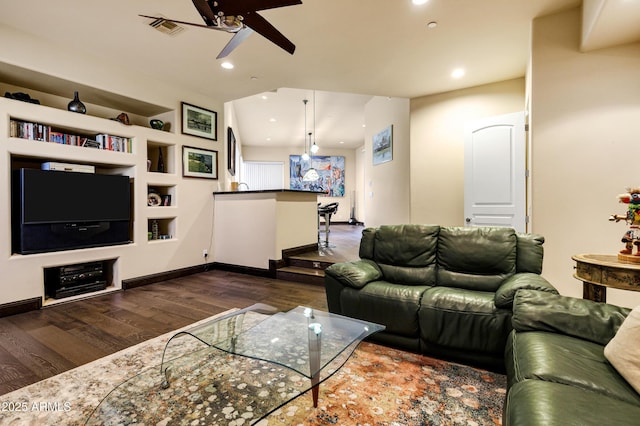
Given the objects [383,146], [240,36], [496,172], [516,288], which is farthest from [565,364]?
[383,146]

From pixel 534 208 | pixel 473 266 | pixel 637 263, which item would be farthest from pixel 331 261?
pixel 637 263

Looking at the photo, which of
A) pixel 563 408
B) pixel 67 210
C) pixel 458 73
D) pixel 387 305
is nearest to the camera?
pixel 563 408

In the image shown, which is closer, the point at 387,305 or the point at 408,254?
the point at 387,305

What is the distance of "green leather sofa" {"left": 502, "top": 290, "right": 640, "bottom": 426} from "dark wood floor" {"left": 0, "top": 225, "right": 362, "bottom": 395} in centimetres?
197

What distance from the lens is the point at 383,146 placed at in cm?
658

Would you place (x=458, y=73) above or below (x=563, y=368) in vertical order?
above

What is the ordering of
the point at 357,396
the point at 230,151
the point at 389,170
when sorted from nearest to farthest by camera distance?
1. the point at 357,396
2. the point at 230,151
3. the point at 389,170

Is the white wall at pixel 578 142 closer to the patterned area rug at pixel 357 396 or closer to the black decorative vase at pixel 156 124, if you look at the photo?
the patterned area rug at pixel 357 396

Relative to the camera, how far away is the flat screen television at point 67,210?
10.1ft

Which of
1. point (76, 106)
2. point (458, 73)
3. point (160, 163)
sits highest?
point (458, 73)

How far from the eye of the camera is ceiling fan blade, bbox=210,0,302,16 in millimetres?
1788

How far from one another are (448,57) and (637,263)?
2744 mm

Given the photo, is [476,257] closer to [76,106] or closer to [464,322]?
[464,322]

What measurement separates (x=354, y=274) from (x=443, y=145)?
3.05m
